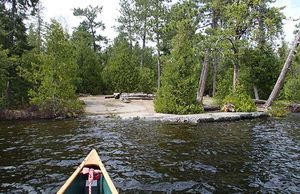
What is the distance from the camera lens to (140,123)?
1998 cm

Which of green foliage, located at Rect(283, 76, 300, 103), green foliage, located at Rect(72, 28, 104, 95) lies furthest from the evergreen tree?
green foliage, located at Rect(283, 76, 300, 103)

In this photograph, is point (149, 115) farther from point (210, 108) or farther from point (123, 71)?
point (123, 71)

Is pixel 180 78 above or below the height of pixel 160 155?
above

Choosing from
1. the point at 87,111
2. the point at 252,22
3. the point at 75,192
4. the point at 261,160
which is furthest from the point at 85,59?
the point at 75,192

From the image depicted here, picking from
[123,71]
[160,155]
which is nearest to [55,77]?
[160,155]

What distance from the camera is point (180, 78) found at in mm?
23609

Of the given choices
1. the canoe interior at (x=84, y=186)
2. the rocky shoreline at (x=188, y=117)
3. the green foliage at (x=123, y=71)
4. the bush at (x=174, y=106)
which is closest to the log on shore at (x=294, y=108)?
the rocky shoreline at (x=188, y=117)

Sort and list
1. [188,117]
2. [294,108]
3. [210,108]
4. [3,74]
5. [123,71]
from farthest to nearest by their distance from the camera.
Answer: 1. [123,71]
2. [294,108]
3. [210,108]
4. [3,74]
5. [188,117]

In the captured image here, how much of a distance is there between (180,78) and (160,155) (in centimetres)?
1212

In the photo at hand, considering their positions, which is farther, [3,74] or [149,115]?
[3,74]

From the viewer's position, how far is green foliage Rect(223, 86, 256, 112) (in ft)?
81.1

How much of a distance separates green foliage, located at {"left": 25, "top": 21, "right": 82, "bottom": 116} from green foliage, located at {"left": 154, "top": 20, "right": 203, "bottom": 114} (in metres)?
7.02

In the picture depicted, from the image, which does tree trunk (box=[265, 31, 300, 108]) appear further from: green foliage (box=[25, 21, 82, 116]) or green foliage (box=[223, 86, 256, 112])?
green foliage (box=[25, 21, 82, 116])

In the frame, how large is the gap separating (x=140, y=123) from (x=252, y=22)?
13013 millimetres
